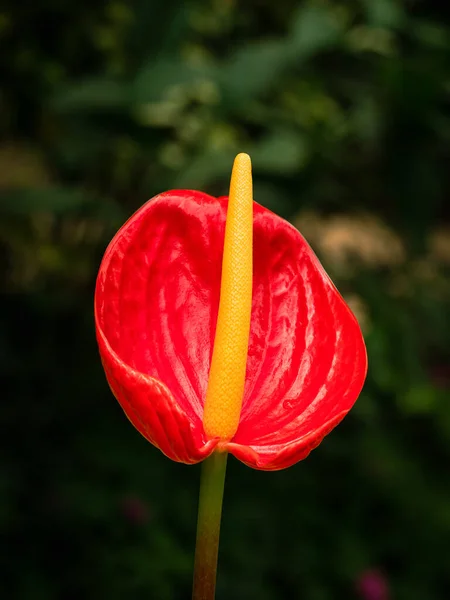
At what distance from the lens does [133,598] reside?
108cm

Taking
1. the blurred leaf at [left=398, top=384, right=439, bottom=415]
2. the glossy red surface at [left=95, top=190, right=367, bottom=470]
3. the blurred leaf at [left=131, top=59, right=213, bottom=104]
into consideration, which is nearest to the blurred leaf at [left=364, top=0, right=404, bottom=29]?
the blurred leaf at [left=131, top=59, right=213, bottom=104]

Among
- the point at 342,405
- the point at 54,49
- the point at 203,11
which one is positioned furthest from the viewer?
the point at 203,11

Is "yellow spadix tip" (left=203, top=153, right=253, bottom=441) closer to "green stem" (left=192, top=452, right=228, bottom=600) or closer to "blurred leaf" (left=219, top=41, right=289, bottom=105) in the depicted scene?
"green stem" (left=192, top=452, right=228, bottom=600)

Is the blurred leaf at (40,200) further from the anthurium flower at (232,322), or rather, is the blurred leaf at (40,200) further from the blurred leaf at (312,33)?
the anthurium flower at (232,322)

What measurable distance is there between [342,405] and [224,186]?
45.6 inches

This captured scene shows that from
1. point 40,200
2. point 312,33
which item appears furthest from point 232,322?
point 312,33

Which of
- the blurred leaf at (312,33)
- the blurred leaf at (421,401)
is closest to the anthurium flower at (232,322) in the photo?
the blurred leaf at (312,33)

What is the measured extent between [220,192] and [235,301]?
3.76ft

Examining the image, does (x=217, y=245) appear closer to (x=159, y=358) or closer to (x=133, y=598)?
(x=159, y=358)

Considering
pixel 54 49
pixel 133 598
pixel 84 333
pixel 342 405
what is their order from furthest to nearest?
pixel 54 49
pixel 84 333
pixel 133 598
pixel 342 405

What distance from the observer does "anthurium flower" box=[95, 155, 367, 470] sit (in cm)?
36

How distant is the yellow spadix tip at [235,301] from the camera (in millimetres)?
375

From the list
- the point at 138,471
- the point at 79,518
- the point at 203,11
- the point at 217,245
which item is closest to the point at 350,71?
the point at 203,11

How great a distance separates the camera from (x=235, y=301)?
0.38 m
